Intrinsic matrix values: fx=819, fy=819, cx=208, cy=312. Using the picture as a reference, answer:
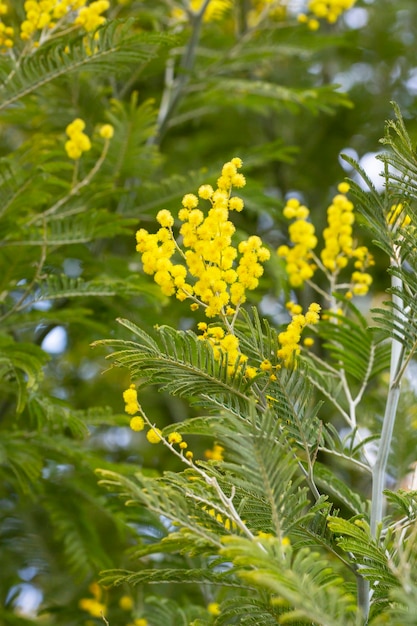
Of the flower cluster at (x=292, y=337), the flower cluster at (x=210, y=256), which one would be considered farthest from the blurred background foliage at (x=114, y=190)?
the flower cluster at (x=292, y=337)

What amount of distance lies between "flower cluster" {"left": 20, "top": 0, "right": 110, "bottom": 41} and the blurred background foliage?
60mm

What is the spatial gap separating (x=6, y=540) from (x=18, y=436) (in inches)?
53.8

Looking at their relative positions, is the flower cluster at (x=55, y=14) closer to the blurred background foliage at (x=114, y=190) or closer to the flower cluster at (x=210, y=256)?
the blurred background foliage at (x=114, y=190)

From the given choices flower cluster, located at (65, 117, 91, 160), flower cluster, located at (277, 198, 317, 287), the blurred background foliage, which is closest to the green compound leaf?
the blurred background foliage

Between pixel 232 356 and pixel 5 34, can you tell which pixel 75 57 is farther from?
pixel 232 356

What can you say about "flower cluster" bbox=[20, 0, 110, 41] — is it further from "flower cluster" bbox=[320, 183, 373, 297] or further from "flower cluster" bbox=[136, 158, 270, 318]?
"flower cluster" bbox=[136, 158, 270, 318]

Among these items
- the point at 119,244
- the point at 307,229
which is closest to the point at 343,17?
the point at 119,244

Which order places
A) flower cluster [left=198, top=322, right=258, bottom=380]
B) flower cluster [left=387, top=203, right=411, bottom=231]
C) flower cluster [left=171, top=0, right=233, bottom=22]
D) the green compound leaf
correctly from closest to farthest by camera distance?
flower cluster [left=198, top=322, right=258, bottom=380] → flower cluster [left=387, top=203, right=411, bottom=231] → the green compound leaf → flower cluster [left=171, top=0, right=233, bottom=22]

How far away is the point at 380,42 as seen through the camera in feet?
17.4

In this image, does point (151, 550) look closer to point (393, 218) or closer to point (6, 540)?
point (393, 218)

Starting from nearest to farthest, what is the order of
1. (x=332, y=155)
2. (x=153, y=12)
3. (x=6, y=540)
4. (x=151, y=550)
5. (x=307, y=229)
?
(x=151, y=550) < (x=307, y=229) < (x=6, y=540) < (x=153, y=12) < (x=332, y=155)

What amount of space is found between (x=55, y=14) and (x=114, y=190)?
1.99ft

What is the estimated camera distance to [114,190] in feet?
9.45

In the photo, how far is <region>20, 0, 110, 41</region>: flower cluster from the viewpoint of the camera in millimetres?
2635
